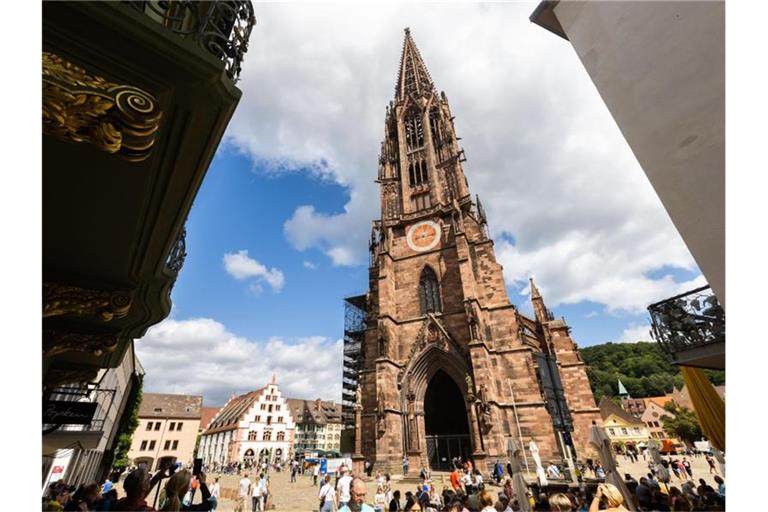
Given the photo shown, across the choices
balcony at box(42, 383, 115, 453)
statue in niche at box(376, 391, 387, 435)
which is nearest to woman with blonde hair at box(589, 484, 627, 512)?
balcony at box(42, 383, 115, 453)

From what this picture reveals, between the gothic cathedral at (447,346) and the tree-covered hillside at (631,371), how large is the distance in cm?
6228

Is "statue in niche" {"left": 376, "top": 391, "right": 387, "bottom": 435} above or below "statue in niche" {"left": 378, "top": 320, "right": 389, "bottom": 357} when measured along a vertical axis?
below

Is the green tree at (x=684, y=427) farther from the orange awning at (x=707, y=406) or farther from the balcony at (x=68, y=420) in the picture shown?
the balcony at (x=68, y=420)

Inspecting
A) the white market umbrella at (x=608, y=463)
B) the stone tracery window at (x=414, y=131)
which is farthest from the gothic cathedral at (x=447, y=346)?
the white market umbrella at (x=608, y=463)

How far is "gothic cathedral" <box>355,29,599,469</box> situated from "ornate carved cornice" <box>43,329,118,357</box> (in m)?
15.1

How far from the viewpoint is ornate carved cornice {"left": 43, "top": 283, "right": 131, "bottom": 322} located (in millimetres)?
4738

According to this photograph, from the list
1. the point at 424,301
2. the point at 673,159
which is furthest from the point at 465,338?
the point at 673,159

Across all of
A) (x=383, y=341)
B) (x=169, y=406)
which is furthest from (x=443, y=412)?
(x=169, y=406)

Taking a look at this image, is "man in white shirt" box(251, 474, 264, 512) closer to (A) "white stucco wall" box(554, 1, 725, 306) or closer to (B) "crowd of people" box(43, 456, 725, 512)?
(B) "crowd of people" box(43, 456, 725, 512)

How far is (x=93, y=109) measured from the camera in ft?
7.91

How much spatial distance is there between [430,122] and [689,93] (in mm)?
32662

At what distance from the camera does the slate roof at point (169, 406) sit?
132ft

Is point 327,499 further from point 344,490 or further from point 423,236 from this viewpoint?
point 423,236

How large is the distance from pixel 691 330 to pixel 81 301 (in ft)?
38.4
